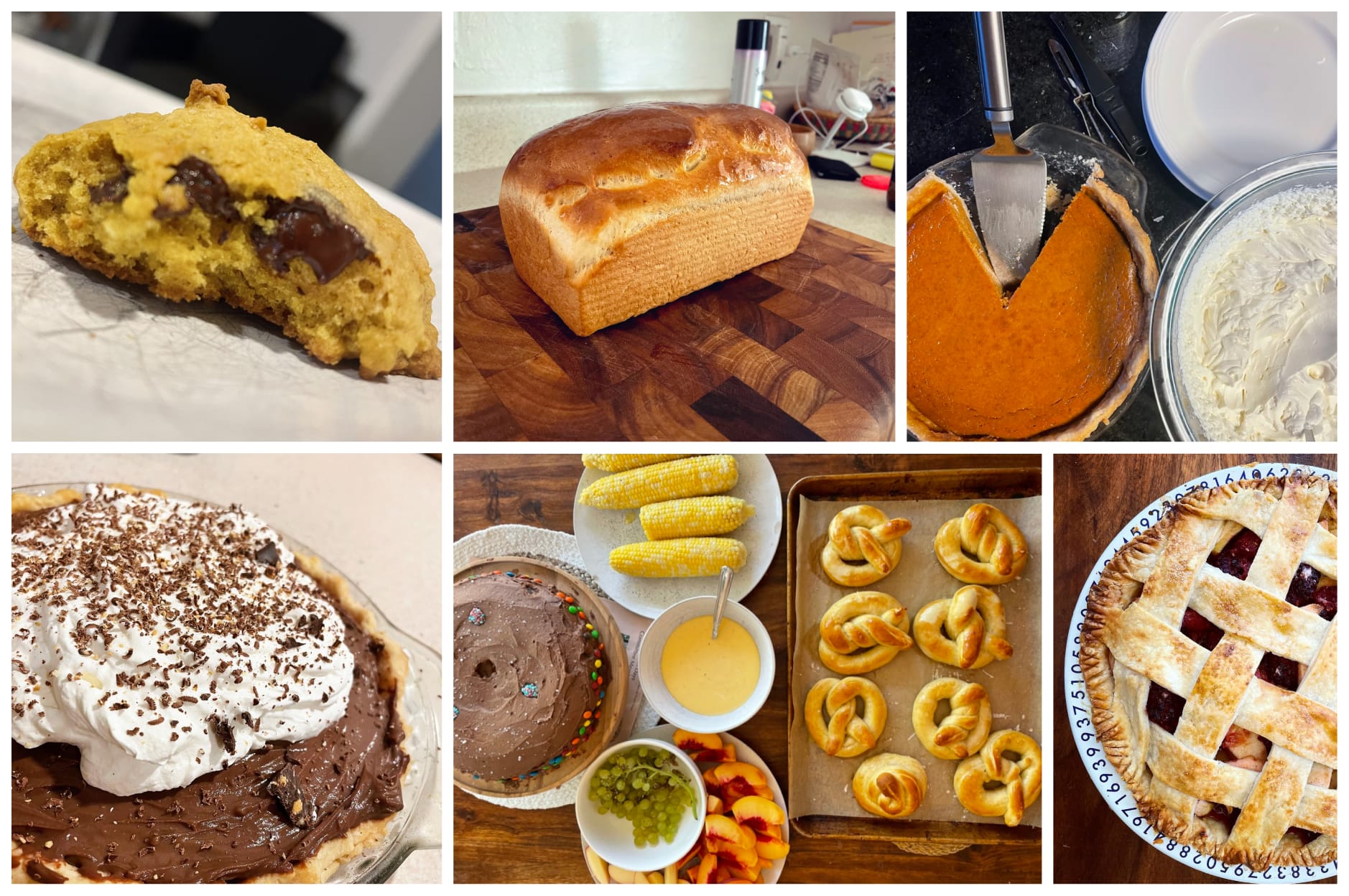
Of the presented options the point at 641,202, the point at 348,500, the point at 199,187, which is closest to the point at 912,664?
the point at 641,202

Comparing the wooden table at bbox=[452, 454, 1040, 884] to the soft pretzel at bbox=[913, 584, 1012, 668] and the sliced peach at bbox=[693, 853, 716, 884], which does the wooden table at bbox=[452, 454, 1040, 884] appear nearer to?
the sliced peach at bbox=[693, 853, 716, 884]

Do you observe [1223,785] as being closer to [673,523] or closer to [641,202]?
[673,523]

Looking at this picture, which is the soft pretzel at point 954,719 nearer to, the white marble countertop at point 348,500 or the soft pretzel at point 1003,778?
the soft pretzel at point 1003,778

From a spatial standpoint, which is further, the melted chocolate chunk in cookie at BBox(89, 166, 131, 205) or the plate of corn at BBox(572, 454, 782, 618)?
the plate of corn at BBox(572, 454, 782, 618)

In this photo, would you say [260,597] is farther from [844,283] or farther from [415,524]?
[844,283]

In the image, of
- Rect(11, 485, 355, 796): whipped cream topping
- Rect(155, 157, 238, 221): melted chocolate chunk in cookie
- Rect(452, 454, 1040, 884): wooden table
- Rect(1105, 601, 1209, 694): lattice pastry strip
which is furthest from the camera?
Rect(452, 454, 1040, 884): wooden table

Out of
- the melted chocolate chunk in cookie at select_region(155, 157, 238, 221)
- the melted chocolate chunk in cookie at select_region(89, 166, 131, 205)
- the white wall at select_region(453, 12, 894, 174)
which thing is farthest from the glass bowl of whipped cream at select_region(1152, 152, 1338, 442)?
the melted chocolate chunk in cookie at select_region(89, 166, 131, 205)

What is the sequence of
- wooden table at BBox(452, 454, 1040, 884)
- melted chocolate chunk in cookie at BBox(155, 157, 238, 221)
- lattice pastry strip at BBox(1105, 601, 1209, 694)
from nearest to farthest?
melted chocolate chunk in cookie at BBox(155, 157, 238, 221)
lattice pastry strip at BBox(1105, 601, 1209, 694)
wooden table at BBox(452, 454, 1040, 884)
